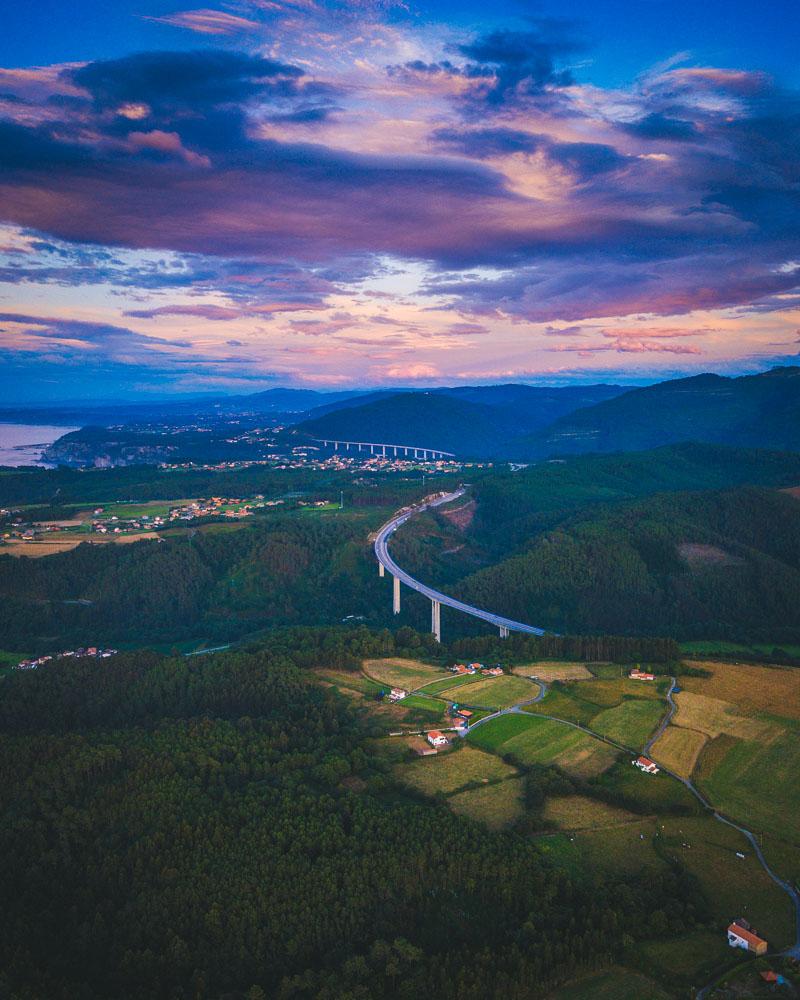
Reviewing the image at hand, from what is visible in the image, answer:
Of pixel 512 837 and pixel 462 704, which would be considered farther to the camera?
pixel 462 704

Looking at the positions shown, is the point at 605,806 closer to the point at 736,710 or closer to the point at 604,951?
the point at 604,951

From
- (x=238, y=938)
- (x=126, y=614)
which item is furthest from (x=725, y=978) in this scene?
(x=126, y=614)

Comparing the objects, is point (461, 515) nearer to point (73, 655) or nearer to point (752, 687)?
point (73, 655)

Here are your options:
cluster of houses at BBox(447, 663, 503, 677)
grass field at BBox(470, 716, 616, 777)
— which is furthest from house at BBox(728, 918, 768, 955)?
cluster of houses at BBox(447, 663, 503, 677)

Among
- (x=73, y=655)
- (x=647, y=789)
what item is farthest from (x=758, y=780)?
(x=73, y=655)

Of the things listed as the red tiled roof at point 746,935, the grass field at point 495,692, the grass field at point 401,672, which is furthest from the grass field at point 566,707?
the red tiled roof at point 746,935

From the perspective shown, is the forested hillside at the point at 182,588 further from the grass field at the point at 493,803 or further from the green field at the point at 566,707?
the grass field at the point at 493,803
